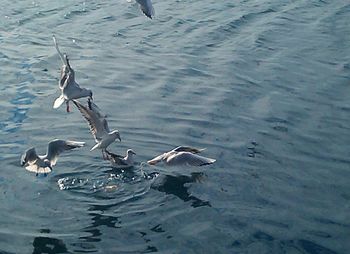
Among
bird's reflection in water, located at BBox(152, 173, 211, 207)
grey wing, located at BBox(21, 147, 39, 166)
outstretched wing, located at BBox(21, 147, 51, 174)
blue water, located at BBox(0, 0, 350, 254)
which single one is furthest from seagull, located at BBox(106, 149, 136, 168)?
grey wing, located at BBox(21, 147, 39, 166)

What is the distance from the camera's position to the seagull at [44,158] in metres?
12.1

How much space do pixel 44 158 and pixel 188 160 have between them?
275 cm

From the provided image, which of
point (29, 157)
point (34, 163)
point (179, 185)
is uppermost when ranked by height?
point (29, 157)

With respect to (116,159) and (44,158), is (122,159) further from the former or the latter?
(44,158)

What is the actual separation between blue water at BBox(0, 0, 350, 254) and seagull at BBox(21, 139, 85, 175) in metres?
0.42

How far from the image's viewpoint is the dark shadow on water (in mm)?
10531

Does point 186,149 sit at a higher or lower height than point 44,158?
lower

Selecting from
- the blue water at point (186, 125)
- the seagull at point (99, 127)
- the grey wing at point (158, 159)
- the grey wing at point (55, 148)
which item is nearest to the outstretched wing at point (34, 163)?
the grey wing at point (55, 148)

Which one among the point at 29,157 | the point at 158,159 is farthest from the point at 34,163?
Answer: the point at 158,159

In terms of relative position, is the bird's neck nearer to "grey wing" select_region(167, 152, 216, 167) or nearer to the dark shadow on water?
"grey wing" select_region(167, 152, 216, 167)

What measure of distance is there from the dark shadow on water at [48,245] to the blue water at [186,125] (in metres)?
0.03

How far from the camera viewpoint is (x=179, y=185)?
12523 millimetres

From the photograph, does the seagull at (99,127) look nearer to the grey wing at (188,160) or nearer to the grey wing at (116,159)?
the grey wing at (116,159)

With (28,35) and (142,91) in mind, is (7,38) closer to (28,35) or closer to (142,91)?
(28,35)
